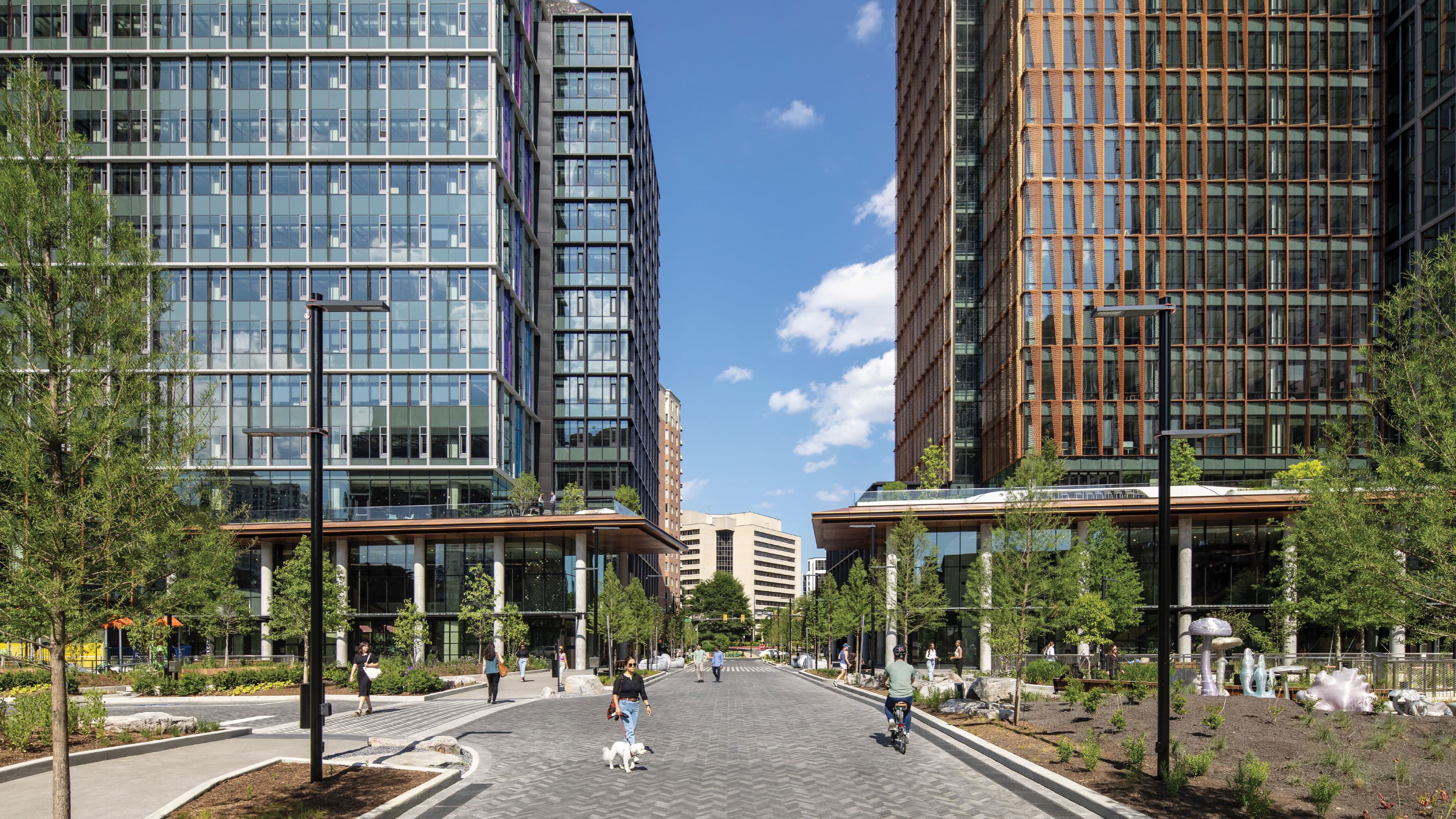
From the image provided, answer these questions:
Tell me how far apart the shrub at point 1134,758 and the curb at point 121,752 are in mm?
15470

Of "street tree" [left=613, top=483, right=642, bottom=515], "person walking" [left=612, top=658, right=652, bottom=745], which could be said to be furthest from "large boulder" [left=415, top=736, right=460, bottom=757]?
"street tree" [left=613, top=483, right=642, bottom=515]

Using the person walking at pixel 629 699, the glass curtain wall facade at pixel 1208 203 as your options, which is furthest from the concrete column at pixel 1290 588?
the person walking at pixel 629 699

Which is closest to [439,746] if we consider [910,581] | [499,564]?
[910,581]

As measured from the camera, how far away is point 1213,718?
17.6 metres

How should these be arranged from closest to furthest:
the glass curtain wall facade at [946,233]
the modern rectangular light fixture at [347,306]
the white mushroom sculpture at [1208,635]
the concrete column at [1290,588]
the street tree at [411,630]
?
the modern rectangular light fixture at [347,306], the white mushroom sculpture at [1208,635], the concrete column at [1290,588], the street tree at [411,630], the glass curtain wall facade at [946,233]

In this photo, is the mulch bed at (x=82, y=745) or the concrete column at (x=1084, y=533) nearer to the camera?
the mulch bed at (x=82, y=745)

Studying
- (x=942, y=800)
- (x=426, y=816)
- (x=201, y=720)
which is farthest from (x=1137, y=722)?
(x=201, y=720)

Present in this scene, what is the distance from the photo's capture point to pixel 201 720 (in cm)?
2000

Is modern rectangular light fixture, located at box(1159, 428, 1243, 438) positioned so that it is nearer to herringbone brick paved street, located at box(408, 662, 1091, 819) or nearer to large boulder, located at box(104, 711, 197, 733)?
herringbone brick paved street, located at box(408, 662, 1091, 819)

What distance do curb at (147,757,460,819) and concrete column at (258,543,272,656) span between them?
46998 millimetres

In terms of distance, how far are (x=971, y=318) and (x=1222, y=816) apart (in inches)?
2822

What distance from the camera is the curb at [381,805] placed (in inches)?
455

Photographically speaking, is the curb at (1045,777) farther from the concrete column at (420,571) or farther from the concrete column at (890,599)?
the concrete column at (420,571)

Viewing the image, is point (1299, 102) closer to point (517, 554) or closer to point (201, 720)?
point (517, 554)
